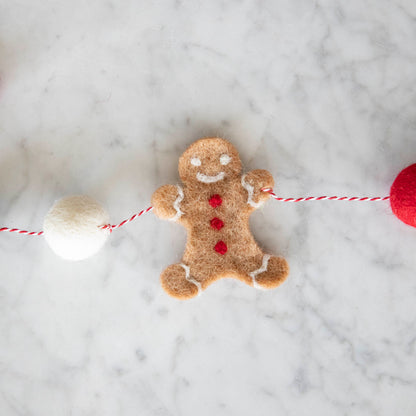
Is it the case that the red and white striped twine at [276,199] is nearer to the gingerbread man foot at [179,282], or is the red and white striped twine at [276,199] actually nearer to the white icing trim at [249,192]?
the white icing trim at [249,192]

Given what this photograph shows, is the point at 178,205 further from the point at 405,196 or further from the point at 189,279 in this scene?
the point at 405,196

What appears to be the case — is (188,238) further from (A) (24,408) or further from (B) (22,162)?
(A) (24,408)

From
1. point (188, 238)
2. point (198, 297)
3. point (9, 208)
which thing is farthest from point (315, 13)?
point (9, 208)

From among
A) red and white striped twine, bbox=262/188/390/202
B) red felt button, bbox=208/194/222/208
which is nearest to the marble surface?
red and white striped twine, bbox=262/188/390/202

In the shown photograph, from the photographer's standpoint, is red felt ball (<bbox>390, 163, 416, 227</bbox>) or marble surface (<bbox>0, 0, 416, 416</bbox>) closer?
red felt ball (<bbox>390, 163, 416, 227</bbox>)

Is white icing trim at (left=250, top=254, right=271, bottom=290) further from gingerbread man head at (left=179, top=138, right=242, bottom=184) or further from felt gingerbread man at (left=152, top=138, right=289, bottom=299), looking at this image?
gingerbread man head at (left=179, top=138, right=242, bottom=184)

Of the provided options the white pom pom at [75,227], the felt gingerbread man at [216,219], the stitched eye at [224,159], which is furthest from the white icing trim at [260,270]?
the white pom pom at [75,227]
